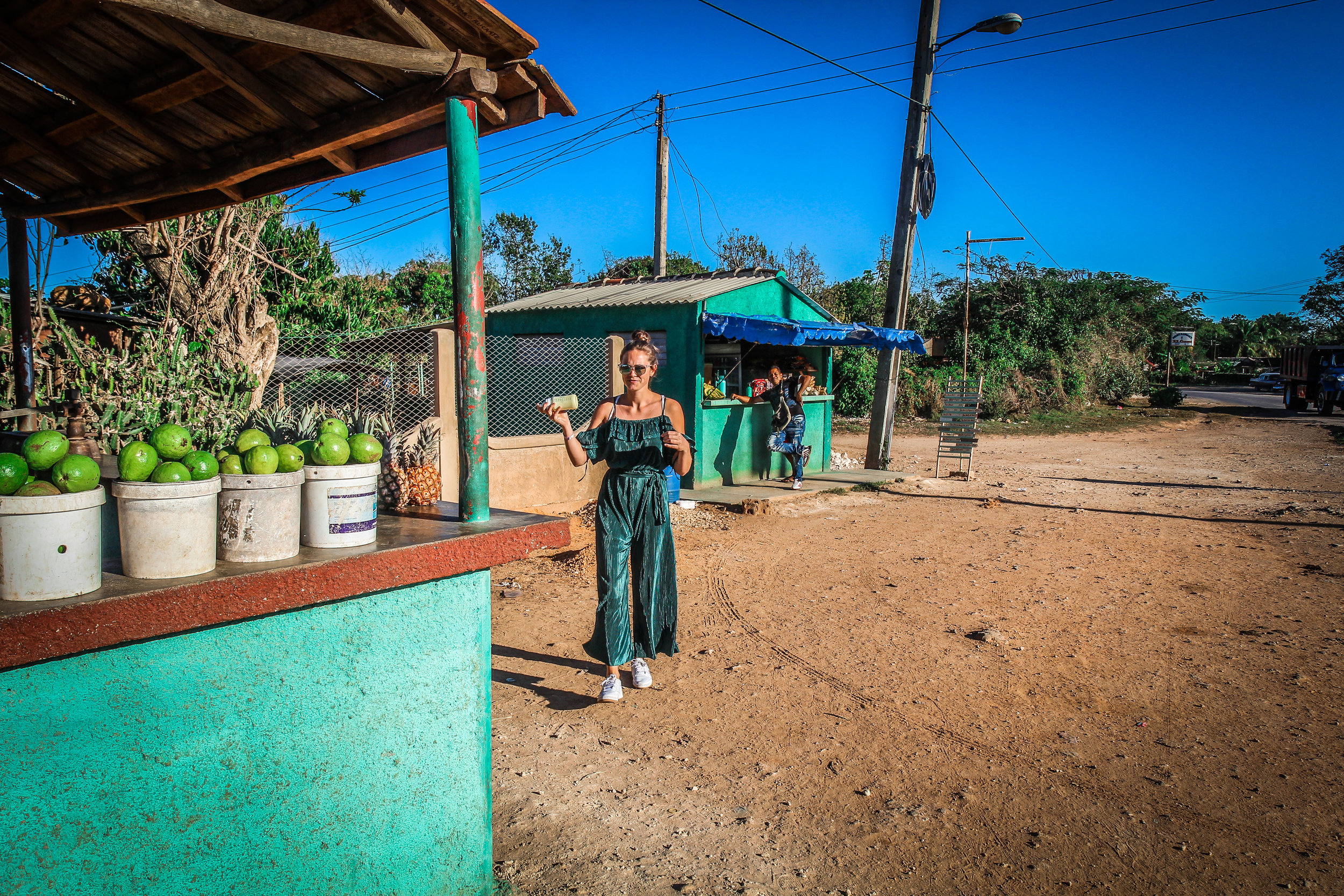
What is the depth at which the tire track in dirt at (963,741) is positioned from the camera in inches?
116

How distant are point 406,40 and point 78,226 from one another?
2.73 m

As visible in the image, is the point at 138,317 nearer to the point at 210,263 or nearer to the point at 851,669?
the point at 210,263

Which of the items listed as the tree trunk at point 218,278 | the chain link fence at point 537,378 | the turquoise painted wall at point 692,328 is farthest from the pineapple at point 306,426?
the turquoise painted wall at point 692,328

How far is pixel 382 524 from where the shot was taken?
7.76ft

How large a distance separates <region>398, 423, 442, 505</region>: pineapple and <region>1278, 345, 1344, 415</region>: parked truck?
101 ft

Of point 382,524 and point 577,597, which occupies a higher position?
Answer: point 382,524

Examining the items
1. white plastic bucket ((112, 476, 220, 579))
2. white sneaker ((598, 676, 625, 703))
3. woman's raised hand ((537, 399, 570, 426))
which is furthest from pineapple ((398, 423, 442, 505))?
white sneaker ((598, 676, 625, 703))

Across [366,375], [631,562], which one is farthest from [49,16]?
[366,375]

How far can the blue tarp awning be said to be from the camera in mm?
9406

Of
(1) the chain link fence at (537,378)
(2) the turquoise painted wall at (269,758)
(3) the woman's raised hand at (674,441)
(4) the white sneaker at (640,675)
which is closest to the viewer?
(2) the turquoise painted wall at (269,758)

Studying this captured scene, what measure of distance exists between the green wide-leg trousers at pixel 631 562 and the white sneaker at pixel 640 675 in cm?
14

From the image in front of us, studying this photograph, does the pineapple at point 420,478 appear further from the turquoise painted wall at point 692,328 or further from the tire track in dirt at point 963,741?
the turquoise painted wall at point 692,328

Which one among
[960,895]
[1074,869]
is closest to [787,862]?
[960,895]

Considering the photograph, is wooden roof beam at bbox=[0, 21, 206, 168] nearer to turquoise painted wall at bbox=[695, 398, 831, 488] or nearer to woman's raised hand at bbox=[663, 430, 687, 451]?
woman's raised hand at bbox=[663, 430, 687, 451]
